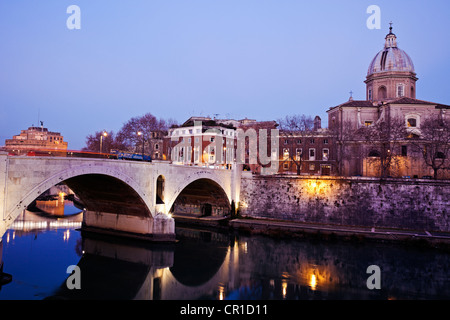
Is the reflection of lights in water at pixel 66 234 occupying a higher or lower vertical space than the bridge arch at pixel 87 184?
lower

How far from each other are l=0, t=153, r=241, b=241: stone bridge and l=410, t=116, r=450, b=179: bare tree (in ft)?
81.6

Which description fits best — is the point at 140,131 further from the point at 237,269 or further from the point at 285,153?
the point at 237,269

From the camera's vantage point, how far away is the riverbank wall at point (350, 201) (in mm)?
32406

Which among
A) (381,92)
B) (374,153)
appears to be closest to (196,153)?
(374,153)

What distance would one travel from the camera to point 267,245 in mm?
29406

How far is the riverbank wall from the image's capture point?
106 feet

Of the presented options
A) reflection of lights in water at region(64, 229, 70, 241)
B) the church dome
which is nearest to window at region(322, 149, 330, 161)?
the church dome

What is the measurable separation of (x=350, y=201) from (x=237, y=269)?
17121 mm

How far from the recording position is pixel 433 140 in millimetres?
39500

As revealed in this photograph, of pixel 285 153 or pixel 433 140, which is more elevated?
pixel 433 140

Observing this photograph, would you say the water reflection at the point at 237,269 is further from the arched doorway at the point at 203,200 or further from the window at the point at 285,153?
the window at the point at 285,153

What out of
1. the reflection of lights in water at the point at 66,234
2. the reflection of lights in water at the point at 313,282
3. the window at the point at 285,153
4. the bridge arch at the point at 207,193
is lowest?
the reflection of lights in water at the point at 313,282

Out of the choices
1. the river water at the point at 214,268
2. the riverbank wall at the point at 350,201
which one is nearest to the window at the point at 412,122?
the riverbank wall at the point at 350,201

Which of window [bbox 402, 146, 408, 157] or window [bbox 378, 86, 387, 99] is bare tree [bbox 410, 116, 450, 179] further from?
window [bbox 378, 86, 387, 99]
